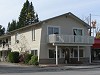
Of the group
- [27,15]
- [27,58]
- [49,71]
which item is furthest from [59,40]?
[27,15]

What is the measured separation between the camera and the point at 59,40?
4203 centimetres

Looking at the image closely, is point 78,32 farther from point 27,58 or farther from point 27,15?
point 27,15

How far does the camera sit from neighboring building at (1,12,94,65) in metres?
42.9

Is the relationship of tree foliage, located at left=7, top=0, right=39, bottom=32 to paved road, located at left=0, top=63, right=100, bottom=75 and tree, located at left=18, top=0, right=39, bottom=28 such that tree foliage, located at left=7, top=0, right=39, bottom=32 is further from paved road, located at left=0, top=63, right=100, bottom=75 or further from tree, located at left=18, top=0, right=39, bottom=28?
paved road, located at left=0, top=63, right=100, bottom=75

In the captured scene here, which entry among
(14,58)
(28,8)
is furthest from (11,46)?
(28,8)

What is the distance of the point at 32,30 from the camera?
→ 154 ft

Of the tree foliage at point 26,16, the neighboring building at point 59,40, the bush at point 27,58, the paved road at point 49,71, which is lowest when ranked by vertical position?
the paved road at point 49,71

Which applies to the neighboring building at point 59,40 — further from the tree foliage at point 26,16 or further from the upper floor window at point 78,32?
the tree foliage at point 26,16

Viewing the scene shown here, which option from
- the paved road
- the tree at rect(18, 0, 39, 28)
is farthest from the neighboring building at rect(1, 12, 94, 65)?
the tree at rect(18, 0, 39, 28)

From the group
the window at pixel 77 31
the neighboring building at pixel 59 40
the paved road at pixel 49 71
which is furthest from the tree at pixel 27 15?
the paved road at pixel 49 71

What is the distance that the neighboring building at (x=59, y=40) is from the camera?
141 feet

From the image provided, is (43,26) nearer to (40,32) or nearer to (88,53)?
(40,32)

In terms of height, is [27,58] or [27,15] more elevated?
[27,15]

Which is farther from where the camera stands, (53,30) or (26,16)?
(26,16)
